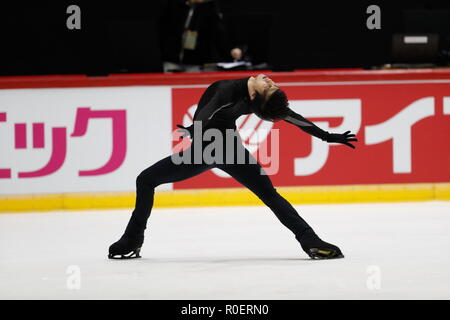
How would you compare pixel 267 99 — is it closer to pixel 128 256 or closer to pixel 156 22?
pixel 128 256

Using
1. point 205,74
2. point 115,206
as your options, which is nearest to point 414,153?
point 205,74

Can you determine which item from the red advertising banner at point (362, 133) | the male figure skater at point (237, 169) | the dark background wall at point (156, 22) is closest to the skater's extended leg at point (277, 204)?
the male figure skater at point (237, 169)

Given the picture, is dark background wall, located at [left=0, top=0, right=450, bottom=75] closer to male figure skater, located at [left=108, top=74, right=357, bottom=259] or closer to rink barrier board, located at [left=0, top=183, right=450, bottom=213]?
rink barrier board, located at [left=0, top=183, right=450, bottom=213]

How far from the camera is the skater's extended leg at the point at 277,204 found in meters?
5.60

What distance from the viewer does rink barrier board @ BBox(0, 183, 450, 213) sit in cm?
843

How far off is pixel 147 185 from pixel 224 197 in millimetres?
2975

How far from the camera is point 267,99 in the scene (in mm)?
5285

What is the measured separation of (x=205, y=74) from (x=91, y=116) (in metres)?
1.18

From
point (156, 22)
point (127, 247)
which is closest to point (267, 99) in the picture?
point (127, 247)

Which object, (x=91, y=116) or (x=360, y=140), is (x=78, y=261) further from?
(x=360, y=140)

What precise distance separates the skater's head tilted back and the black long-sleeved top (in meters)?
0.07

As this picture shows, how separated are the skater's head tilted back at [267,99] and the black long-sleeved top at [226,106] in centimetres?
7

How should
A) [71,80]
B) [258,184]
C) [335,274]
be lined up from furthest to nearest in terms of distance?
[71,80], [258,184], [335,274]

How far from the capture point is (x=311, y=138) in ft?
28.0
